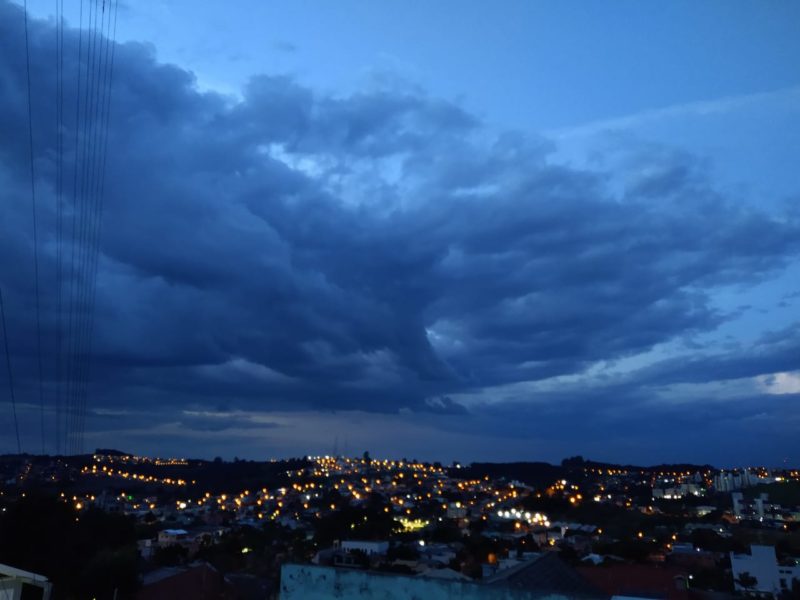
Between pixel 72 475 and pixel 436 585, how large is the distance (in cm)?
14350

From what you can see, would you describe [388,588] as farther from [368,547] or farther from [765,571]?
[368,547]

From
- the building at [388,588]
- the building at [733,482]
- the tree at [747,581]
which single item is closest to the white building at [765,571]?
the tree at [747,581]

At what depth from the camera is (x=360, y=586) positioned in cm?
881

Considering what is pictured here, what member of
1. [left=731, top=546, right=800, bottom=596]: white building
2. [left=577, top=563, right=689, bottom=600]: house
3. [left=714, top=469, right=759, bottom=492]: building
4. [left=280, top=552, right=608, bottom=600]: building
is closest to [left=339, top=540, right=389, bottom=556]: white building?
[left=577, top=563, right=689, bottom=600]: house

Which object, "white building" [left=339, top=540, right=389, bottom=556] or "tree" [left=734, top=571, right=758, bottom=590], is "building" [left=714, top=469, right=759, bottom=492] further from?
"white building" [left=339, top=540, right=389, bottom=556]

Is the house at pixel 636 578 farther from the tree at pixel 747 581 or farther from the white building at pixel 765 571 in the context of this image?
the white building at pixel 765 571

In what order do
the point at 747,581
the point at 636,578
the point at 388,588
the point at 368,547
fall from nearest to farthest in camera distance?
1. the point at 388,588
2. the point at 636,578
3. the point at 747,581
4. the point at 368,547

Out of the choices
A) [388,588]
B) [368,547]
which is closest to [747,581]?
[368,547]

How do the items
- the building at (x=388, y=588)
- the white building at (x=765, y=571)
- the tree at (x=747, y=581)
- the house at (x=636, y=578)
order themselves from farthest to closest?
the white building at (x=765, y=571)
the tree at (x=747, y=581)
the house at (x=636, y=578)
the building at (x=388, y=588)

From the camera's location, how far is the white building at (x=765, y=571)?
29.2m

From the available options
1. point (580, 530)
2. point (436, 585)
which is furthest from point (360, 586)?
point (580, 530)

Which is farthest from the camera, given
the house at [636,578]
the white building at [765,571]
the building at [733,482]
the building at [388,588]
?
the building at [733,482]

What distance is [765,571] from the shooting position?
29609 mm

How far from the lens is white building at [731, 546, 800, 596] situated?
29.2 m
